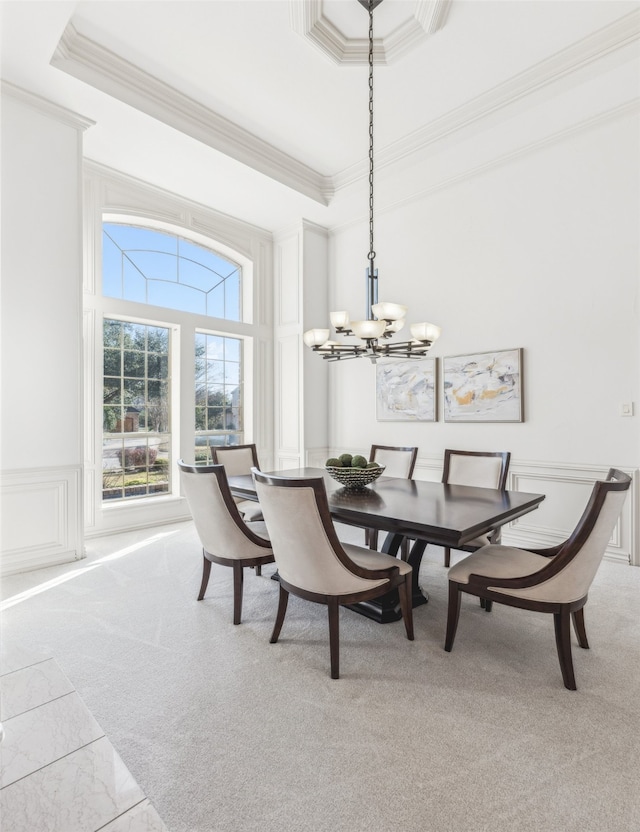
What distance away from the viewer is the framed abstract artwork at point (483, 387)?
4.02 metres

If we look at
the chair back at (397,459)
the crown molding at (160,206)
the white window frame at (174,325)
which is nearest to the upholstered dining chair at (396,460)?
the chair back at (397,459)

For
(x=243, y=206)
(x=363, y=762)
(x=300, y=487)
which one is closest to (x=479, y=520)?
(x=300, y=487)

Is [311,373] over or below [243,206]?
below

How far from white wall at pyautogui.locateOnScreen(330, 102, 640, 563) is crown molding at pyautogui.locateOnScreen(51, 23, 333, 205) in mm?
1390

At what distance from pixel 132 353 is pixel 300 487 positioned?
3.41m

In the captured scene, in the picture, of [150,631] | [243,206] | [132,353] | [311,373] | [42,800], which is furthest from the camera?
[311,373]

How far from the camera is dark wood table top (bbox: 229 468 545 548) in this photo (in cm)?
201

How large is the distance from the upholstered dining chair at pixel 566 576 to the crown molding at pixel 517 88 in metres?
3.01

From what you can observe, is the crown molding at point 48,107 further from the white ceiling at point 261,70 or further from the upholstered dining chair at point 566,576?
the upholstered dining chair at point 566,576

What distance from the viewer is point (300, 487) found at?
1.90 metres

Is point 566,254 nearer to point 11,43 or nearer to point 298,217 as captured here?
point 298,217

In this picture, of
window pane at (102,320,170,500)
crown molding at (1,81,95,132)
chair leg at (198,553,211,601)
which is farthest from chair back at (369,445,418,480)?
crown molding at (1,81,95,132)

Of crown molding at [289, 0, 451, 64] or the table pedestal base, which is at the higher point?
crown molding at [289, 0, 451, 64]

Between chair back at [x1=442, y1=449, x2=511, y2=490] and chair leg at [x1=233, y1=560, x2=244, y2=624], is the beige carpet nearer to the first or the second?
chair leg at [x1=233, y1=560, x2=244, y2=624]
